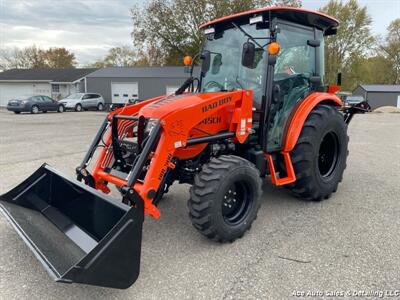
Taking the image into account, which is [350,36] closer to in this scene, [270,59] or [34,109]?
[34,109]

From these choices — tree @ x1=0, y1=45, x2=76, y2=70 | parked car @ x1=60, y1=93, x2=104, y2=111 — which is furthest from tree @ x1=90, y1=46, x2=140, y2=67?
parked car @ x1=60, y1=93, x2=104, y2=111

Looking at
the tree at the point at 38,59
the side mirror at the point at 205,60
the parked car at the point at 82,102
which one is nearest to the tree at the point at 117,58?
the tree at the point at 38,59

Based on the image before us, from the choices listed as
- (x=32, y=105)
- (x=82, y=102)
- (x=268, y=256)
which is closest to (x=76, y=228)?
(x=268, y=256)

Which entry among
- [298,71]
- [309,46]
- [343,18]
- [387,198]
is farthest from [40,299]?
[343,18]

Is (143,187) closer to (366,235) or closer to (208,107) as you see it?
(208,107)

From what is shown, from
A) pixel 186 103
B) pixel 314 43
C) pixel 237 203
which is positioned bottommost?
pixel 237 203

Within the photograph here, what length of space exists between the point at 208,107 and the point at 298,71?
5.50 ft

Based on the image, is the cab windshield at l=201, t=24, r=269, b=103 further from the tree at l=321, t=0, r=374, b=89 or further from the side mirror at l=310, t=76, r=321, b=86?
the tree at l=321, t=0, r=374, b=89

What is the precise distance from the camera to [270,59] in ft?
12.8

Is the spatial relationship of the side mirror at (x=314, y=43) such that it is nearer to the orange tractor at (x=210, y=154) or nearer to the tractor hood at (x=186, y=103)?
the orange tractor at (x=210, y=154)

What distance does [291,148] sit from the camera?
4.42 metres

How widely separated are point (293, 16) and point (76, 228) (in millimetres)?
3526

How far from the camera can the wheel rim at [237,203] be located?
12.1 feet

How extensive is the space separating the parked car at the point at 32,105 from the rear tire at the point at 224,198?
73.0ft
